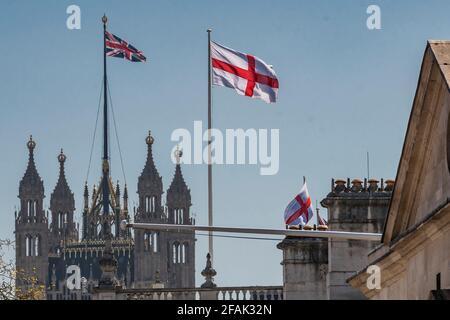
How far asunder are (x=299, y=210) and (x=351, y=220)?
779 cm

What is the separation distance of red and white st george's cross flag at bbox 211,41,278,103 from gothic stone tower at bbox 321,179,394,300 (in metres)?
5.68

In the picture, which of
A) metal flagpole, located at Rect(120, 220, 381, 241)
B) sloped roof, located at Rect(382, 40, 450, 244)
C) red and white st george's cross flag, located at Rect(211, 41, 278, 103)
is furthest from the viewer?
red and white st george's cross flag, located at Rect(211, 41, 278, 103)

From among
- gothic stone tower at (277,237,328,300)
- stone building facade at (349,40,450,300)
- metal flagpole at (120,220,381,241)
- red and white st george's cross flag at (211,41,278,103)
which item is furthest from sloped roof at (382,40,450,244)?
red and white st george's cross flag at (211,41,278,103)

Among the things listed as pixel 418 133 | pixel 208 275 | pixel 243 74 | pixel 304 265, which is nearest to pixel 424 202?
pixel 418 133

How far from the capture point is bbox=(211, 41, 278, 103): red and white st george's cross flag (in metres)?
71.4

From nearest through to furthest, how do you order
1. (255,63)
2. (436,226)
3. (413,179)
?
(436,226) < (413,179) < (255,63)

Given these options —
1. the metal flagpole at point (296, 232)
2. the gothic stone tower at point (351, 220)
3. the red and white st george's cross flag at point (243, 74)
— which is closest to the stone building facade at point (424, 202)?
the metal flagpole at point (296, 232)

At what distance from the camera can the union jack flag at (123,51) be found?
140 metres

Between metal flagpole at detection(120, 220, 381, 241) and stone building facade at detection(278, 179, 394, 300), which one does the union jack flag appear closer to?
stone building facade at detection(278, 179, 394, 300)

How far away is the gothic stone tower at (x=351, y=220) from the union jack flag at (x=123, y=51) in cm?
7372
